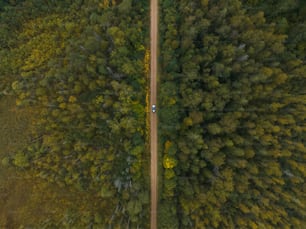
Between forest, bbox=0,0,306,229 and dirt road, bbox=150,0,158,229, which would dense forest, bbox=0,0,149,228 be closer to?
forest, bbox=0,0,306,229

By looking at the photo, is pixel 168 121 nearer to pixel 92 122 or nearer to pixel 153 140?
pixel 153 140

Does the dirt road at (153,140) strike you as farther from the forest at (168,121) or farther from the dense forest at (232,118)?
the dense forest at (232,118)

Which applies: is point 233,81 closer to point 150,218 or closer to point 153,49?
point 153,49

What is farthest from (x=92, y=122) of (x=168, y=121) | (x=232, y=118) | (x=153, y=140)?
(x=232, y=118)

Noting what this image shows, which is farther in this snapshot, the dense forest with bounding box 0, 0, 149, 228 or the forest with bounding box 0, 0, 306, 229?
the dense forest with bounding box 0, 0, 149, 228

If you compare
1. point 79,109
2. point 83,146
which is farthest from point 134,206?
point 79,109

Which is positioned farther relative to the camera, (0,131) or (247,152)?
(0,131)

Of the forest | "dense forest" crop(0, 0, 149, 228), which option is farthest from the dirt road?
"dense forest" crop(0, 0, 149, 228)
